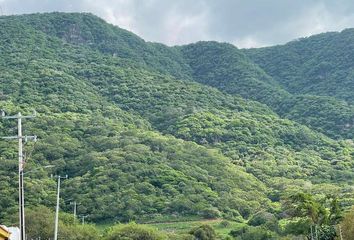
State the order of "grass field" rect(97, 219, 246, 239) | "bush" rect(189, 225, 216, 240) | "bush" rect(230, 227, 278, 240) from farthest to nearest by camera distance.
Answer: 1. "grass field" rect(97, 219, 246, 239)
2. "bush" rect(230, 227, 278, 240)
3. "bush" rect(189, 225, 216, 240)

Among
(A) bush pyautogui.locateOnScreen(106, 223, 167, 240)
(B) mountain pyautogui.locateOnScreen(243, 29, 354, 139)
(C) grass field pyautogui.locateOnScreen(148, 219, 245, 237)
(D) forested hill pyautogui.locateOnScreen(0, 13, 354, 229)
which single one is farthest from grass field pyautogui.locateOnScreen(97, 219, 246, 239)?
(B) mountain pyautogui.locateOnScreen(243, 29, 354, 139)

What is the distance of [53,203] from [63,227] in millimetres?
Result: 11956

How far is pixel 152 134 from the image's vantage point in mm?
106188

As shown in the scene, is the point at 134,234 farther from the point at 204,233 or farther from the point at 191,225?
the point at 191,225

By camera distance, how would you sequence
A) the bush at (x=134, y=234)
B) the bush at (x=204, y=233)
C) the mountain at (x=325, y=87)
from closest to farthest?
the bush at (x=134, y=234) < the bush at (x=204, y=233) < the mountain at (x=325, y=87)

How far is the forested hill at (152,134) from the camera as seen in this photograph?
84.1m

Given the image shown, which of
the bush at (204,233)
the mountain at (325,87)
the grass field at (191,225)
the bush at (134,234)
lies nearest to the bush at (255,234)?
the grass field at (191,225)

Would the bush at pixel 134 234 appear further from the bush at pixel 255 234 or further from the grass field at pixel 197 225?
the bush at pixel 255 234

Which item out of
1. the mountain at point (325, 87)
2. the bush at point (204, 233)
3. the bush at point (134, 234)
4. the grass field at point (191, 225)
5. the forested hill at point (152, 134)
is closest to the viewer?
the bush at point (134, 234)

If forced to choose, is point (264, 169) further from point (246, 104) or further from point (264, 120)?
point (246, 104)

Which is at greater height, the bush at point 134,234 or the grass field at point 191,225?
the grass field at point 191,225

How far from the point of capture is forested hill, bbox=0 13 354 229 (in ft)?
276

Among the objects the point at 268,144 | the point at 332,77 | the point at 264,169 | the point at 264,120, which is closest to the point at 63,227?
the point at 264,169

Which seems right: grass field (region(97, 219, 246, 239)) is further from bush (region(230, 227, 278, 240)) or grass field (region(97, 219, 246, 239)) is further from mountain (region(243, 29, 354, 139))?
mountain (region(243, 29, 354, 139))
